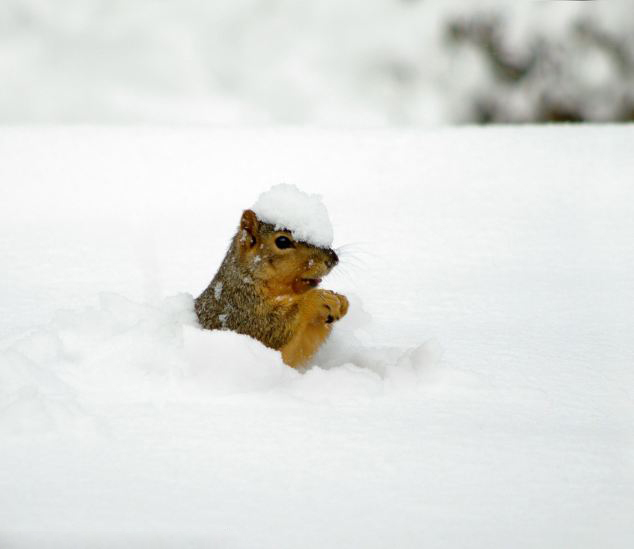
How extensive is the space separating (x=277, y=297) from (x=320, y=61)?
4.95m

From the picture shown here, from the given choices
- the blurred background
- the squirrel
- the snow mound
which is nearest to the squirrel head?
the squirrel

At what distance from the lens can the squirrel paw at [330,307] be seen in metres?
2.00

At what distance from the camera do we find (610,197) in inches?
144

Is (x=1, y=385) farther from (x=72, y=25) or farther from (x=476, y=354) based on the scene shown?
(x=72, y=25)

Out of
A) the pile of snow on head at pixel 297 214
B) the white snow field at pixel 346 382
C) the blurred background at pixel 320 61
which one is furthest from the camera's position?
the blurred background at pixel 320 61

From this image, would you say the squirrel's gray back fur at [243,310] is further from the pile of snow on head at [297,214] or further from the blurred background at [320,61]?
the blurred background at [320,61]

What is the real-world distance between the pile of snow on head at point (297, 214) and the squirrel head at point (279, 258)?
13 millimetres

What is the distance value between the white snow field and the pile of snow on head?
26 cm

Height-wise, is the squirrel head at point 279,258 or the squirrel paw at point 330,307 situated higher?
the squirrel head at point 279,258

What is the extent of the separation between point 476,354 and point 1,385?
3.42ft

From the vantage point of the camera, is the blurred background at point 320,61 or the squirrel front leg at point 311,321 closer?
the squirrel front leg at point 311,321

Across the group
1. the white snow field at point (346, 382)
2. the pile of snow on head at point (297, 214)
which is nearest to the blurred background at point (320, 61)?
the white snow field at point (346, 382)

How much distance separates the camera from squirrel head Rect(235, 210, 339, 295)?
1953mm

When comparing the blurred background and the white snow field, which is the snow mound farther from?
the blurred background
